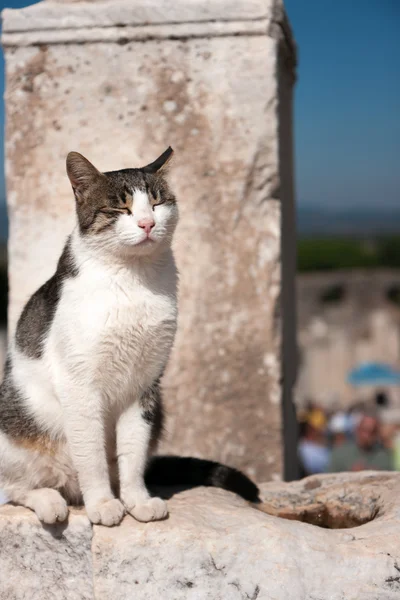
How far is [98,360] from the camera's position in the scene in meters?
2.67

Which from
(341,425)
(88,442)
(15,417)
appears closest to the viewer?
(88,442)

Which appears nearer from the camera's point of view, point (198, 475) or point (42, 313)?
point (42, 313)

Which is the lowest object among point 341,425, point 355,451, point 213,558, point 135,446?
point 341,425

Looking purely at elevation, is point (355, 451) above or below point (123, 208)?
below

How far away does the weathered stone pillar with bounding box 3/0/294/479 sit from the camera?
3893 mm

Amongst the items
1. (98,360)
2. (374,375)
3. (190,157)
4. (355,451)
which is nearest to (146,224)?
(98,360)

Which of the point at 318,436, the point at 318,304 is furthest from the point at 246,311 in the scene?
the point at 318,304

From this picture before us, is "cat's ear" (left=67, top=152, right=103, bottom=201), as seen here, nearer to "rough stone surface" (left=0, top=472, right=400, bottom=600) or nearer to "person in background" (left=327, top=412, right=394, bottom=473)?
"rough stone surface" (left=0, top=472, right=400, bottom=600)

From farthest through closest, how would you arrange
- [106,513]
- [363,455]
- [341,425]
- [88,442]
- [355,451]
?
[341,425]
[355,451]
[363,455]
[88,442]
[106,513]

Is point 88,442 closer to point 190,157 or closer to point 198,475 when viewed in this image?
point 198,475

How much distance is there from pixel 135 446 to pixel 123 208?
0.87 m

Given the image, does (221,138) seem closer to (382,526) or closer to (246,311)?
(246,311)

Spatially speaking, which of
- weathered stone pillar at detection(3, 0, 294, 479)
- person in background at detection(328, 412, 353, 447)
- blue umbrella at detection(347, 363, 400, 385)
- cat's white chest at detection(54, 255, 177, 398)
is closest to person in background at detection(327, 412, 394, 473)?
person in background at detection(328, 412, 353, 447)

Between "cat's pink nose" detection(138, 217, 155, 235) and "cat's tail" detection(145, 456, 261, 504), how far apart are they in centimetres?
109
